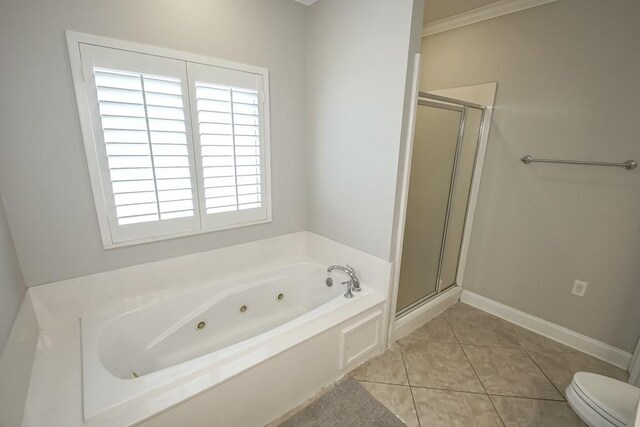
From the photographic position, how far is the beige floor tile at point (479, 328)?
196 centimetres

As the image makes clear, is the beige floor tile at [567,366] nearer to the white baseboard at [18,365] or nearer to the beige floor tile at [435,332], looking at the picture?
the beige floor tile at [435,332]

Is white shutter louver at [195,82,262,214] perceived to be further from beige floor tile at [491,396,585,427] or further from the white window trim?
beige floor tile at [491,396,585,427]

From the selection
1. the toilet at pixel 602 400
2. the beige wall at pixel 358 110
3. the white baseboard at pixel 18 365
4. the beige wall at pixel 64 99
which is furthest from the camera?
the beige wall at pixel 358 110

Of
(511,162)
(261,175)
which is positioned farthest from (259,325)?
(511,162)

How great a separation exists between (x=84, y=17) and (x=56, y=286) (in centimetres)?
137

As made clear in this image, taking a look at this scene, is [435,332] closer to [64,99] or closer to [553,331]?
[553,331]

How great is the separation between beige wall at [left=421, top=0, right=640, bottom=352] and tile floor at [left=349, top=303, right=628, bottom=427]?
0.31 m

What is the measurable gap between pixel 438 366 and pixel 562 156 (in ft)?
5.42

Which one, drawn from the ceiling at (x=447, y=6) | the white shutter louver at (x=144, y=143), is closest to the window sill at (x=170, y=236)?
the white shutter louver at (x=144, y=143)

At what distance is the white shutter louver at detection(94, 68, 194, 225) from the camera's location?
1360 mm

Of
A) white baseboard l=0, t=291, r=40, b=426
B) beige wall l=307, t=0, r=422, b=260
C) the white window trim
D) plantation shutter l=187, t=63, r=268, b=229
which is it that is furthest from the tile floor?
the white window trim

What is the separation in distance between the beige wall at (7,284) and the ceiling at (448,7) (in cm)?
283

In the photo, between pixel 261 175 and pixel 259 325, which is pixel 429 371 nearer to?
pixel 259 325

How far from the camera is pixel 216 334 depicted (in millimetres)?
1815
